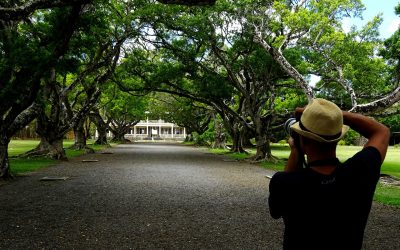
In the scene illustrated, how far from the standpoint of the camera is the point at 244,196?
1058 cm

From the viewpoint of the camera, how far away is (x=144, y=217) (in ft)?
25.3

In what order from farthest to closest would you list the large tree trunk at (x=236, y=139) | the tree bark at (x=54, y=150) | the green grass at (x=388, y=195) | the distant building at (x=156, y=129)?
1. the distant building at (x=156, y=129)
2. the large tree trunk at (x=236, y=139)
3. the tree bark at (x=54, y=150)
4. the green grass at (x=388, y=195)

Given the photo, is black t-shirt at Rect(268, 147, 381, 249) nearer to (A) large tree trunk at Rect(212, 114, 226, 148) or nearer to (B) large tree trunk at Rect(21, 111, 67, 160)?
(B) large tree trunk at Rect(21, 111, 67, 160)

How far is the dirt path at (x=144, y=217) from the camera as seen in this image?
6.02 m

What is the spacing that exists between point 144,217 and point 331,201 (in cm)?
585

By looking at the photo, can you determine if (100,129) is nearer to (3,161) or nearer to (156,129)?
(3,161)

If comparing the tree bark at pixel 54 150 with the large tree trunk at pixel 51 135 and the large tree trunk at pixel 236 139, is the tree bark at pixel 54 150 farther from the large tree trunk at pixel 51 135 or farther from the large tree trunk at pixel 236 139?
the large tree trunk at pixel 236 139

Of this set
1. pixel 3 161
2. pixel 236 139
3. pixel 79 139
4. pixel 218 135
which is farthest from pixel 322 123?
pixel 218 135

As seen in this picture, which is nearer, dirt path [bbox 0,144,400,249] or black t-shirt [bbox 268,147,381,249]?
black t-shirt [bbox 268,147,381,249]

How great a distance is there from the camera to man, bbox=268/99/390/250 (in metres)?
2.25

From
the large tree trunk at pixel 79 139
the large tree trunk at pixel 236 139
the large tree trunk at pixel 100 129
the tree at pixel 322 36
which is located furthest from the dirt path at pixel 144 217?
the large tree trunk at pixel 100 129

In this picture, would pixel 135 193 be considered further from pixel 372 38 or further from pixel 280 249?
pixel 372 38

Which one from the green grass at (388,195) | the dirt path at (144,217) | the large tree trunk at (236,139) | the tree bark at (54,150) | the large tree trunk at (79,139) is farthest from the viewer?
the large tree trunk at (79,139)

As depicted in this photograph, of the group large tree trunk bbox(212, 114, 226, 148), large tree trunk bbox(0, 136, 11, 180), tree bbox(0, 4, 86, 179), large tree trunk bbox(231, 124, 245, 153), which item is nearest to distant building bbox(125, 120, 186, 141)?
large tree trunk bbox(212, 114, 226, 148)
